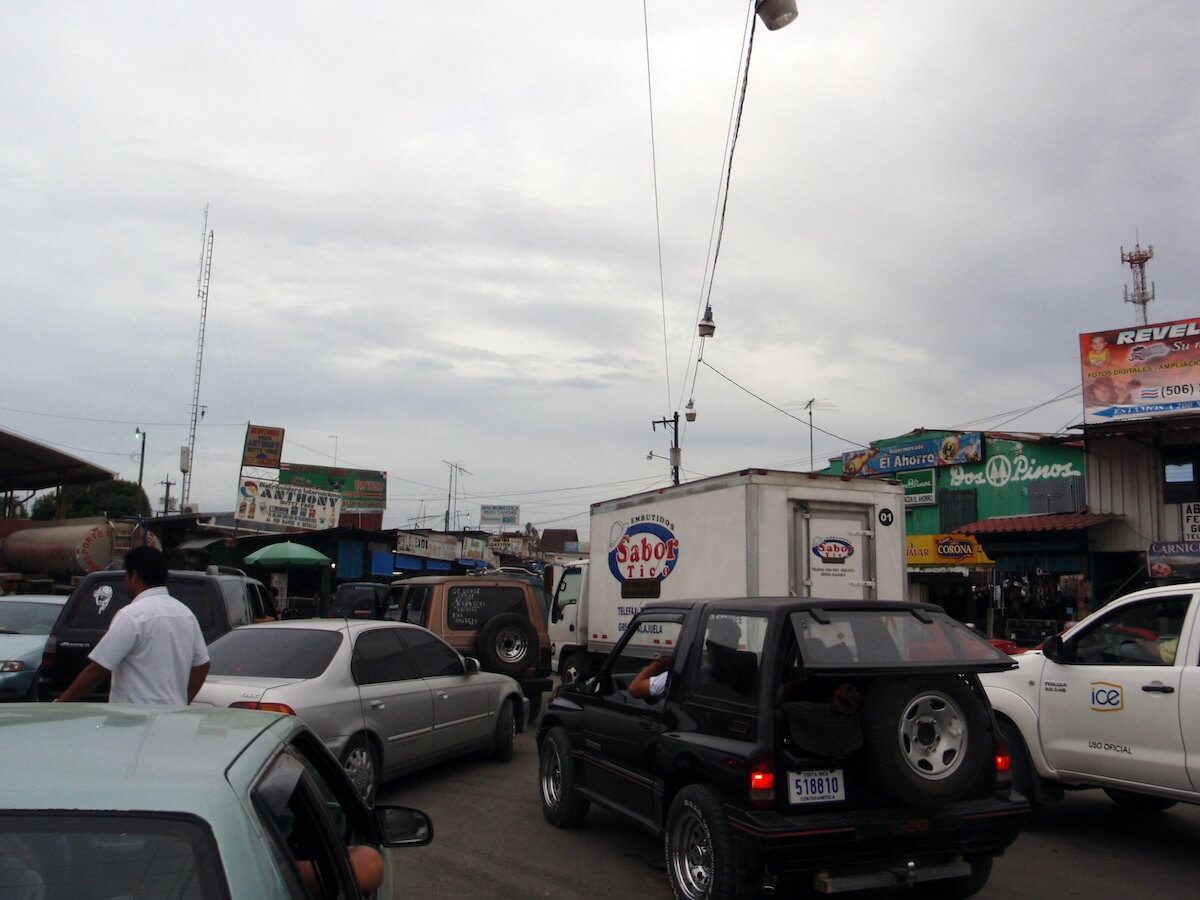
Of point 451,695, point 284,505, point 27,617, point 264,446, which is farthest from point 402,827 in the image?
point 264,446

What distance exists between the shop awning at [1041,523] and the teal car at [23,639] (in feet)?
68.0

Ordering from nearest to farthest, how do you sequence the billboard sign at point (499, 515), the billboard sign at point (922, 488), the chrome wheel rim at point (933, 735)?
the chrome wheel rim at point (933, 735), the billboard sign at point (922, 488), the billboard sign at point (499, 515)

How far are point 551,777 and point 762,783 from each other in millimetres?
3085

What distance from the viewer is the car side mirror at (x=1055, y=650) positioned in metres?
7.28

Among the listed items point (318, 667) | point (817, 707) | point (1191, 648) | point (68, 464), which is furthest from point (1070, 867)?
point (68, 464)

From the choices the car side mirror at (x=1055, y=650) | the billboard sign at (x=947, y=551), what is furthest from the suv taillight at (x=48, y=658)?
the billboard sign at (x=947, y=551)

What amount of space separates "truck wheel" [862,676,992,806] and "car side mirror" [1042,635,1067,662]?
243cm

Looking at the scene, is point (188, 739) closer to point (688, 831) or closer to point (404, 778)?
→ point (688, 831)

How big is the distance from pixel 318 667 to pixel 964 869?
477 cm

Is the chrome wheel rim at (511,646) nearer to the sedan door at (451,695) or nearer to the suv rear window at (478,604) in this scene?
the suv rear window at (478,604)

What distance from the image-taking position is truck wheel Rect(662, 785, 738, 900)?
4953 mm

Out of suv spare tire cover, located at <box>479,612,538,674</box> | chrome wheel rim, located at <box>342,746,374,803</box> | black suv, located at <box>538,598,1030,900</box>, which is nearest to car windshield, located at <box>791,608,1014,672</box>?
black suv, located at <box>538,598,1030,900</box>

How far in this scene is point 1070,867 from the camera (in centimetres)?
664

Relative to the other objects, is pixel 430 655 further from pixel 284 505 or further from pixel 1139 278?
pixel 1139 278
